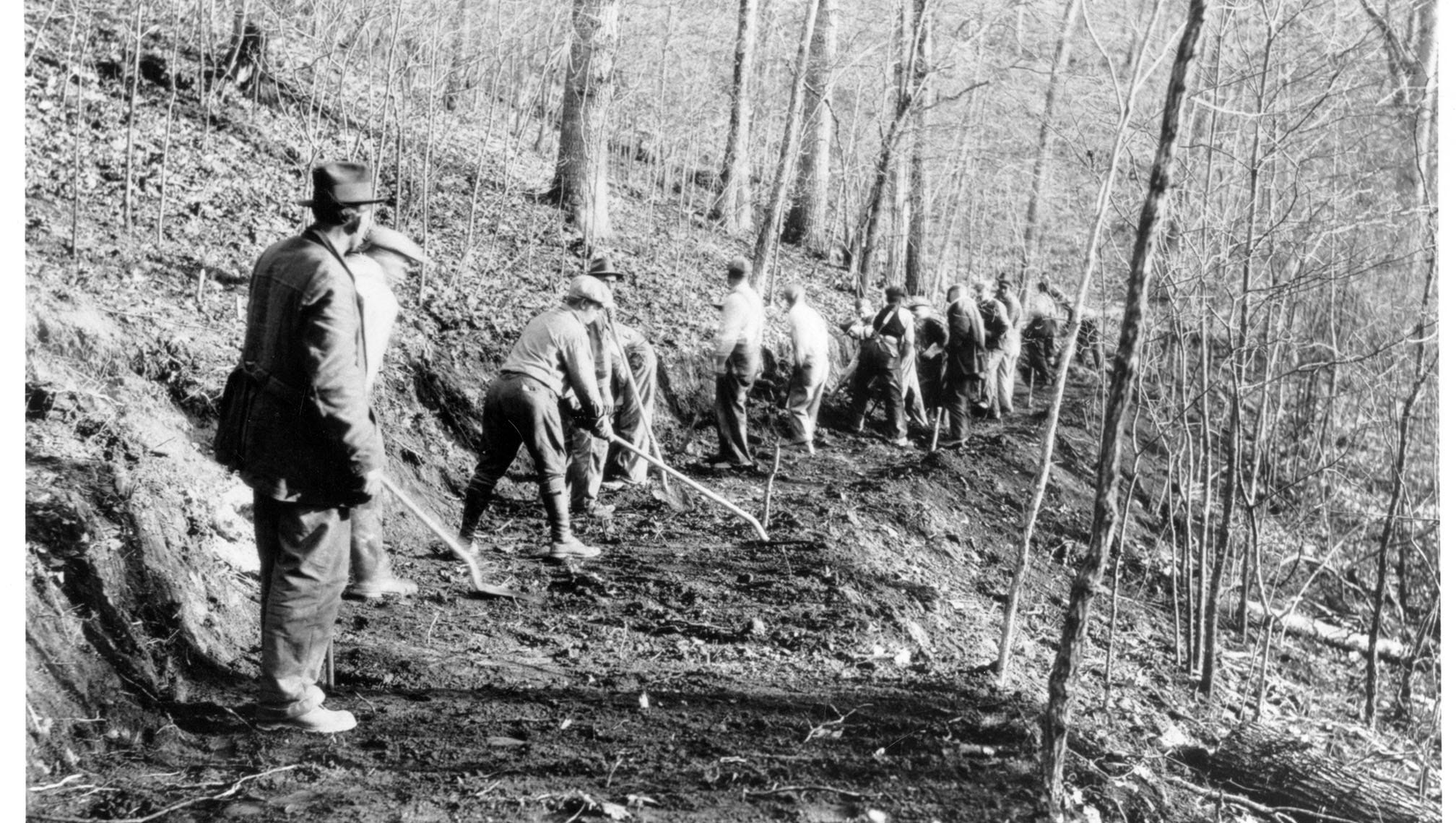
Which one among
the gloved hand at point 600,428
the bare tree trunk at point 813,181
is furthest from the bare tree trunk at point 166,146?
the bare tree trunk at point 813,181

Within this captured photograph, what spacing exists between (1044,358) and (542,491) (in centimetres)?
1235

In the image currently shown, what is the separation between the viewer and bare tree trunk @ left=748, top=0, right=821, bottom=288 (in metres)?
12.1

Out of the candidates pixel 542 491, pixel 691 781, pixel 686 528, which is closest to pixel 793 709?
pixel 691 781

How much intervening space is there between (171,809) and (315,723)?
0.55m

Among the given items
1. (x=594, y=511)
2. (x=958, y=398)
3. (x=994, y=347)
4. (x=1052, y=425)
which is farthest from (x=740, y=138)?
(x=1052, y=425)

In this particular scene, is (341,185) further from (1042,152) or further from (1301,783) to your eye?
(1042,152)

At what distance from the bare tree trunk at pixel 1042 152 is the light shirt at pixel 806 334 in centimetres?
302

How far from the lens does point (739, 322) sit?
30.9 feet

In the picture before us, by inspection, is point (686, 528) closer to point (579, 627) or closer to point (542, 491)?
point (542, 491)

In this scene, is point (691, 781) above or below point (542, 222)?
below

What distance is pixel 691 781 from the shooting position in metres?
3.49

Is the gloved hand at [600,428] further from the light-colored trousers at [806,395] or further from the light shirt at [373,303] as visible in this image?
the light-colored trousers at [806,395]

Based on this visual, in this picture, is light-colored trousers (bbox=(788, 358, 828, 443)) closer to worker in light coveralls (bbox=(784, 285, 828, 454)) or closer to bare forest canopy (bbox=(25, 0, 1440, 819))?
worker in light coveralls (bbox=(784, 285, 828, 454))

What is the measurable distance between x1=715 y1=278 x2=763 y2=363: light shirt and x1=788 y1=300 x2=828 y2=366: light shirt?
105cm
